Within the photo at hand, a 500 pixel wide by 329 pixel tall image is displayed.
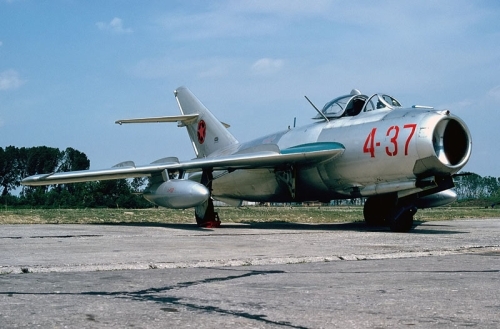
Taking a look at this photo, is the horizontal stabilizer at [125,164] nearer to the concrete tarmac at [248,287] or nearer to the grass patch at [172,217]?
the grass patch at [172,217]

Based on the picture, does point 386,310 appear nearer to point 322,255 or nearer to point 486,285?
point 486,285

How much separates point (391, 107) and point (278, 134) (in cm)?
437

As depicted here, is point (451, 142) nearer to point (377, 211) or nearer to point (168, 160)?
point (377, 211)

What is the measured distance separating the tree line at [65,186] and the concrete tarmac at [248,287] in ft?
29.5

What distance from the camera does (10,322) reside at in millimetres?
3303

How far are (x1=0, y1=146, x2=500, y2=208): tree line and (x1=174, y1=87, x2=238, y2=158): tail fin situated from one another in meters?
2.93

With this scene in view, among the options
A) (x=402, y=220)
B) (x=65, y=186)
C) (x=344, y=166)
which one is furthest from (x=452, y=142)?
(x=65, y=186)

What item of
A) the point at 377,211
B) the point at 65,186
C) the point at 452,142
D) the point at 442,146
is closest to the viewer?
the point at 442,146

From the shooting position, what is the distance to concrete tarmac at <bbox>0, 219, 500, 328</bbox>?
343 cm

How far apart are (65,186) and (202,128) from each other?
68.0m

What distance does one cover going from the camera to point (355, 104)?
15.6m

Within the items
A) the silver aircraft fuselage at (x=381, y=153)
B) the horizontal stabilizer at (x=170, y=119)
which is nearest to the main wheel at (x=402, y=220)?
the silver aircraft fuselage at (x=381, y=153)

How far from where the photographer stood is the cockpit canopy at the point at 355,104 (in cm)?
1498

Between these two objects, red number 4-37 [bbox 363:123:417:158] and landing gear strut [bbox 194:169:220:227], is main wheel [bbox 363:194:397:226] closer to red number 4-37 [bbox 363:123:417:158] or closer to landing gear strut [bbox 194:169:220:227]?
red number 4-37 [bbox 363:123:417:158]
